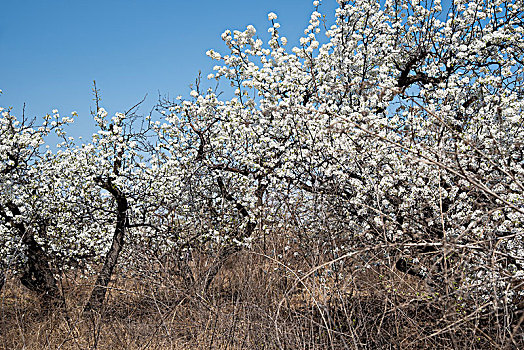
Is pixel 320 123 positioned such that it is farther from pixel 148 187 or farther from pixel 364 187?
pixel 148 187

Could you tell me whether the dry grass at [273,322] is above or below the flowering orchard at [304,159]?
below

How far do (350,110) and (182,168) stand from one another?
9.75 feet

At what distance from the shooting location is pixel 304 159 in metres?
5.85

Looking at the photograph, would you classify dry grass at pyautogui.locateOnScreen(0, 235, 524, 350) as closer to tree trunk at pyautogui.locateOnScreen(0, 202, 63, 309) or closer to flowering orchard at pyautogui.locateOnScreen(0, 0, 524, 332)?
flowering orchard at pyautogui.locateOnScreen(0, 0, 524, 332)

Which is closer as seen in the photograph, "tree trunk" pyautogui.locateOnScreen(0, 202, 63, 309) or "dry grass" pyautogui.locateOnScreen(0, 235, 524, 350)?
"dry grass" pyautogui.locateOnScreen(0, 235, 524, 350)

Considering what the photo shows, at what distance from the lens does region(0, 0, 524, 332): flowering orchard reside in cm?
462

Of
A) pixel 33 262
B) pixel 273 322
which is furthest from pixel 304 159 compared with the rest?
pixel 33 262

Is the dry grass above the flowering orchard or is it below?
below

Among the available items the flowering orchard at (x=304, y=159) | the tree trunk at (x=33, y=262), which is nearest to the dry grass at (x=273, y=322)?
the flowering orchard at (x=304, y=159)

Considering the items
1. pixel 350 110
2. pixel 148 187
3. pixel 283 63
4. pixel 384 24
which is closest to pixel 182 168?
pixel 148 187

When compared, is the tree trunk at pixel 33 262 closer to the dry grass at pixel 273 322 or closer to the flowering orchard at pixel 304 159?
the flowering orchard at pixel 304 159

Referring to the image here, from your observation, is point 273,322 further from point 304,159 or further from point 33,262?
point 33,262

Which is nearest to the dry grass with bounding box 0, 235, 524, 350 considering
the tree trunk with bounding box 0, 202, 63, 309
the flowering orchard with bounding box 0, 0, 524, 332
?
the flowering orchard with bounding box 0, 0, 524, 332

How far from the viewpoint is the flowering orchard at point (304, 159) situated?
15.2ft
